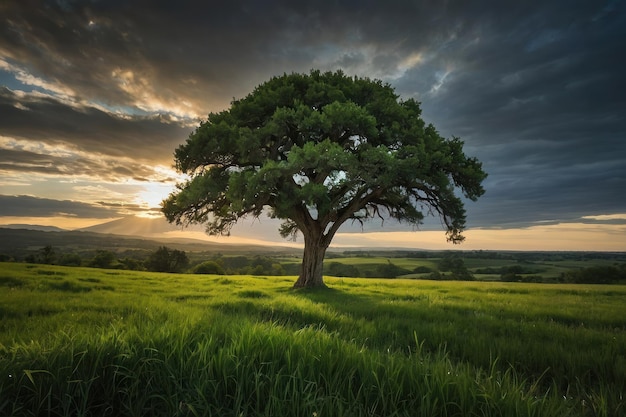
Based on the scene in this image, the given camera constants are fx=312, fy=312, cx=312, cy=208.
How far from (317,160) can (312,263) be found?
8595mm

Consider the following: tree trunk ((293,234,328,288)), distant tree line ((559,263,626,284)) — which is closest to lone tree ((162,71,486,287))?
tree trunk ((293,234,328,288))

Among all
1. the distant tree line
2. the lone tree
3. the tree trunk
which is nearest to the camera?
the lone tree

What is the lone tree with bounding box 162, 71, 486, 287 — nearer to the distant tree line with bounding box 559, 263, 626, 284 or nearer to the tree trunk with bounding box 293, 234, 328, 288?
the tree trunk with bounding box 293, 234, 328, 288

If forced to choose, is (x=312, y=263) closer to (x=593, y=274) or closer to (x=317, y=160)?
(x=317, y=160)

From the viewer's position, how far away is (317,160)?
16.0m

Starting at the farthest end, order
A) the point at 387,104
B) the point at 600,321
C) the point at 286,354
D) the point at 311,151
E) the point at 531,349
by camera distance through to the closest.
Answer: the point at 387,104 < the point at 311,151 < the point at 600,321 < the point at 531,349 < the point at 286,354

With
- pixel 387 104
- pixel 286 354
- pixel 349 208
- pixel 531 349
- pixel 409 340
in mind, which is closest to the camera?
pixel 286 354

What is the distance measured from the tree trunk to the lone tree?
0.23ft

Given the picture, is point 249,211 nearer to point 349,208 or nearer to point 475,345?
point 349,208

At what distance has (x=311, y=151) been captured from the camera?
15977mm

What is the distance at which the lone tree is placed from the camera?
55.6 ft

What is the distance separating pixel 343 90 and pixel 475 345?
18835 millimetres

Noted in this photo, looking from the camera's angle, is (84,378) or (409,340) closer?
(84,378)

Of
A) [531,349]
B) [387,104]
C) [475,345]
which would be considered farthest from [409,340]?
[387,104]
